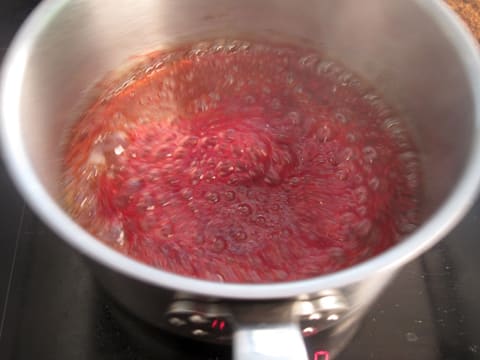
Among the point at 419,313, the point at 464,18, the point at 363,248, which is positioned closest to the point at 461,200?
the point at 363,248

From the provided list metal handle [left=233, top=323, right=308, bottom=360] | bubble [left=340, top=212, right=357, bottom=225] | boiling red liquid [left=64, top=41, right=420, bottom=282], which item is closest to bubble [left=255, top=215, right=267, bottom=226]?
boiling red liquid [left=64, top=41, right=420, bottom=282]

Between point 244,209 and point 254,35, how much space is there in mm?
323

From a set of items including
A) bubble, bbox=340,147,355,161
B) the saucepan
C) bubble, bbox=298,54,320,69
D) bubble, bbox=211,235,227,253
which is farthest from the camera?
bubble, bbox=298,54,320,69

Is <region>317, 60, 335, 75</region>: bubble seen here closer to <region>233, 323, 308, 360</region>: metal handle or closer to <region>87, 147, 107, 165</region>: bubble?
<region>87, 147, 107, 165</region>: bubble

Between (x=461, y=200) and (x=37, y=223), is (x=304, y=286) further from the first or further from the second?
(x=37, y=223)

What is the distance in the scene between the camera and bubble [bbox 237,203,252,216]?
27.6 inches

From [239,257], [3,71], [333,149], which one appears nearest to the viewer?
[3,71]

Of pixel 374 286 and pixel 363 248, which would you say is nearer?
pixel 374 286

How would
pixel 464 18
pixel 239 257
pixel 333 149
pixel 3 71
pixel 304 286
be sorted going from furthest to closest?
pixel 464 18 → pixel 333 149 → pixel 239 257 → pixel 3 71 → pixel 304 286

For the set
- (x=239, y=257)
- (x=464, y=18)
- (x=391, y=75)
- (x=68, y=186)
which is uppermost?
(x=464, y=18)

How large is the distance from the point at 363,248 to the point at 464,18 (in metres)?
0.54

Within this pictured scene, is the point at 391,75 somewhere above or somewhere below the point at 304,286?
above

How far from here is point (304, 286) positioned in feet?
1.41

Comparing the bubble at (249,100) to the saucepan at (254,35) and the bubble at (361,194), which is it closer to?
the saucepan at (254,35)
